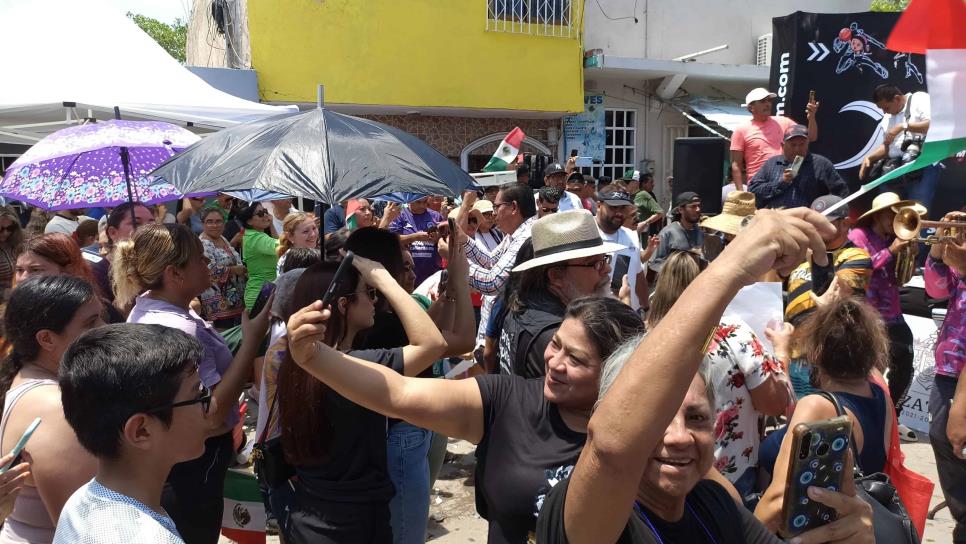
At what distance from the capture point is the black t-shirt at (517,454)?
199 cm

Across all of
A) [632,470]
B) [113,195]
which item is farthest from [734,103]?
[632,470]

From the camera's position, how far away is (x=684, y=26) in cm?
1642

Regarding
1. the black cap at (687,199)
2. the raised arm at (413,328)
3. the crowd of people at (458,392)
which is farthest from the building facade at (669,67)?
the raised arm at (413,328)

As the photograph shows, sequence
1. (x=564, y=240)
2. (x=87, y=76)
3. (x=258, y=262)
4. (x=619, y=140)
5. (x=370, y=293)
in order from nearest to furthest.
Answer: (x=370, y=293)
(x=564, y=240)
(x=87, y=76)
(x=258, y=262)
(x=619, y=140)

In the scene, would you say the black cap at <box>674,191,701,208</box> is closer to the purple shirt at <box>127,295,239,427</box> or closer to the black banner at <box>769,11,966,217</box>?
the black banner at <box>769,11,966,217</box>

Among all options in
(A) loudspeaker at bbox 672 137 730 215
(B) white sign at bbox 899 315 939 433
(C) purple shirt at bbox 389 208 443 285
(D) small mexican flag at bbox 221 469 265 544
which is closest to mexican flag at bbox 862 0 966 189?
(D) small mexican flag at bbox 221 469 265 544

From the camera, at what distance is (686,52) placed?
1652 cm

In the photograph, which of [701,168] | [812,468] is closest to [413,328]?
[812,468]

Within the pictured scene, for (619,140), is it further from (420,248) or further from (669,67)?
(420,248)

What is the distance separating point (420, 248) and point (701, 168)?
3.88m

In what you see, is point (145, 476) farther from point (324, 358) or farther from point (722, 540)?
point (722, 540)

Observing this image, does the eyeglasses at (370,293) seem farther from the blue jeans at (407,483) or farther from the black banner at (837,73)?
the black banner at (837,73)

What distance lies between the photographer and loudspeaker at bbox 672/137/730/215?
27.7ft

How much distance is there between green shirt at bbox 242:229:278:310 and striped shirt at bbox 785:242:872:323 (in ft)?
15.0
